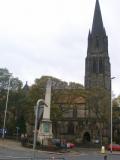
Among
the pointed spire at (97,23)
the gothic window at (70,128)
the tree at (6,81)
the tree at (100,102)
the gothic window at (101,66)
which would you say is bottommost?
the gothic window at (70,128)

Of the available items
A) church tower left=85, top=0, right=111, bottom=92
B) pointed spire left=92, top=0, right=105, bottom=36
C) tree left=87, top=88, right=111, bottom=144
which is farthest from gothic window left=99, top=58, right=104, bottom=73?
tree left=87, top=88, right=111, bottom=144

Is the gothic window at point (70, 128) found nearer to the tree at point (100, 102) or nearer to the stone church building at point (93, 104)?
the stone church building at point (93, 104)

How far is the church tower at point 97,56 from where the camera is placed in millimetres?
120000

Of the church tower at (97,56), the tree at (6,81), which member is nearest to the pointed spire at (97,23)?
the church tower at (97,56)

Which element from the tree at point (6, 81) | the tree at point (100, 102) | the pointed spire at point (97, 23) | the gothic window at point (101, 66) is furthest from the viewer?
the pointed spire at point (97, 23)

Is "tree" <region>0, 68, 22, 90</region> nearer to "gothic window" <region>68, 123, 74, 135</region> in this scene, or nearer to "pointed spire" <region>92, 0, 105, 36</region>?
"gothic window" <region>68, 123, 74, 135</region>

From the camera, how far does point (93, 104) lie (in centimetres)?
7725

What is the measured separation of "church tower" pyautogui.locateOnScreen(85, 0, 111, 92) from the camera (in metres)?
120

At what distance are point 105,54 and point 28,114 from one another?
56892mm

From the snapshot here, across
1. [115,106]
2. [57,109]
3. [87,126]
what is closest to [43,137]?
[57,109]

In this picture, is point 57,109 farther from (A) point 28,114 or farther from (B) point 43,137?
(B) point 43,137

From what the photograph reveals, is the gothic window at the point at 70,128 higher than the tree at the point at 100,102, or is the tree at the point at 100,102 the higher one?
the tree at the point at 100,102

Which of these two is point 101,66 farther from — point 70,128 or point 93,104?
point 93,104

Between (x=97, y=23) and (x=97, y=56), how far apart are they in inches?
449
